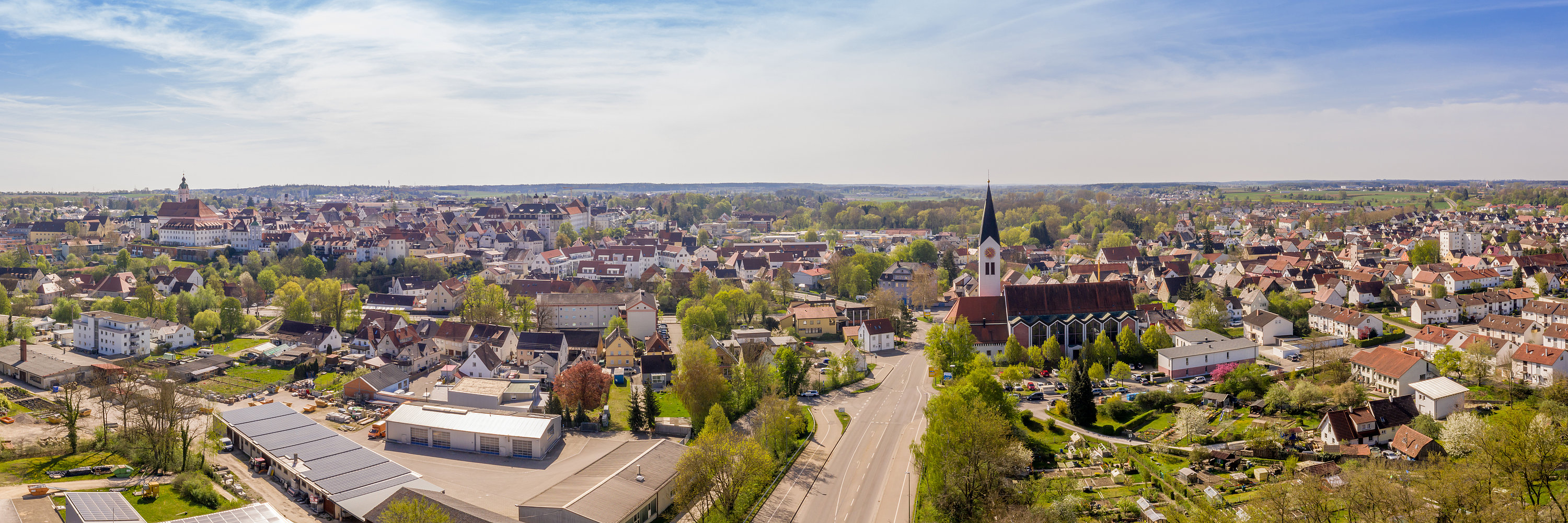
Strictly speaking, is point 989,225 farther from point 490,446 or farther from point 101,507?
point 101,507

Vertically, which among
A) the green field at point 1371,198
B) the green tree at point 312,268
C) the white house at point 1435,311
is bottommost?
the white house at point 1435,311

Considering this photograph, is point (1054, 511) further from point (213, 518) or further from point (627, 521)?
point (213, 518)

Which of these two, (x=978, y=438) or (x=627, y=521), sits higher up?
(x=978, y=438)

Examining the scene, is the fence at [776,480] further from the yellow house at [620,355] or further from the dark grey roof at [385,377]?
the dark grey roof at [385,377]

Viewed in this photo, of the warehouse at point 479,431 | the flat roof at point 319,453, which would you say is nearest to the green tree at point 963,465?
the warehouse at point 479,431

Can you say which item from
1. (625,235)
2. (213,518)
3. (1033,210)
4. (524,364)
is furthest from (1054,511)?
(1033,210)

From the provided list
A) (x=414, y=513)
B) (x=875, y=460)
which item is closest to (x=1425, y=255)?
(x=875, y=460)

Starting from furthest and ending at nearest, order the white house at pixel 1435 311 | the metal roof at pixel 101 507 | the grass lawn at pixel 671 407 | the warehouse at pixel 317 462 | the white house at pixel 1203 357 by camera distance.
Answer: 1. the white house at pixel 1435 311
2. the white house at pixel 1203 357
3. the grass lawn at pixel 671 407
4. the warehouse at pixel 317 462
5. the metal roof at pixel 101 507
